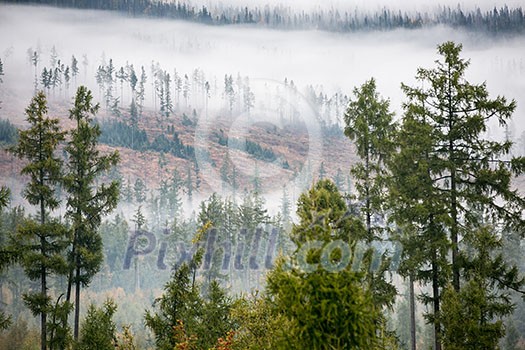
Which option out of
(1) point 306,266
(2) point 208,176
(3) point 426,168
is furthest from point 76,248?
(2) point 208,176

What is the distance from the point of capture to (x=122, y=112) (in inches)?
7377

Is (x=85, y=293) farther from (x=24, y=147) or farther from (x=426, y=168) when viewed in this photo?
(x=426, y=168)

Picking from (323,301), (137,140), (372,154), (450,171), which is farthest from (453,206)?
(137,140)

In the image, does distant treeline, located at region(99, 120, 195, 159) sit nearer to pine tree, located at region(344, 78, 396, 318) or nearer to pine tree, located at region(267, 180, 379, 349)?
pine tree, located at region(344, 78, 396, 318)

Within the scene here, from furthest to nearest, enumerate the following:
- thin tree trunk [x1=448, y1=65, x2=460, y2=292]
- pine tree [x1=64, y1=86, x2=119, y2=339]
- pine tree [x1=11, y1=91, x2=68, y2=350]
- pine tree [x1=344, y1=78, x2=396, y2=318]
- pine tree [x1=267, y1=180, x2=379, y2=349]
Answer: pine tree [x1=64, y1=86, x2=119, y2=339], pine tree [x1=11, y1=91, x2=68, y2=350], pine tree [x1=344, y1=78, x2=396, y2=318], thin tree trunk [x1=448, y1=65, x2=460, y2=292], pine tree [x1=267, y1=180, x2=379, y2=349]

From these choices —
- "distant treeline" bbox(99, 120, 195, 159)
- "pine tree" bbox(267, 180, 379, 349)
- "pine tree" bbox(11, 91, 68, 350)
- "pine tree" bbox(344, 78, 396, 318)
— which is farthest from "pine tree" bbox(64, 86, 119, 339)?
"distant treeline" bbox(99, 120, 195, 159)

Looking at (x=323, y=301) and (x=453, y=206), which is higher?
(x=453, y=206)

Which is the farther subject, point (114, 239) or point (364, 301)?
point (114, 239)

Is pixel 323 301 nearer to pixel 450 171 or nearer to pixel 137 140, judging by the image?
pixel 450 171

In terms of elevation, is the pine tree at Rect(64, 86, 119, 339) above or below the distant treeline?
below

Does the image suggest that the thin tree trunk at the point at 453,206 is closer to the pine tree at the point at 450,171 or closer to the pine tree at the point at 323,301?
the pine tree at the point at 450,171

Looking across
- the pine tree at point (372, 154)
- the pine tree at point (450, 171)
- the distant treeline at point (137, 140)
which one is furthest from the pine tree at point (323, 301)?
the distant treeline at point (137, 140)

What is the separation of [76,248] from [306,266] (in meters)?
16.7

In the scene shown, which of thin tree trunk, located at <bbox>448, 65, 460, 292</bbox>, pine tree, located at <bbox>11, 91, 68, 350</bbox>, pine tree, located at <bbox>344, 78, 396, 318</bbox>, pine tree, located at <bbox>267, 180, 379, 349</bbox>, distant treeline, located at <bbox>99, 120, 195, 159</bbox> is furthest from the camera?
distant treeline, located at <bbox>99, 120, 195, 159</bbox>
